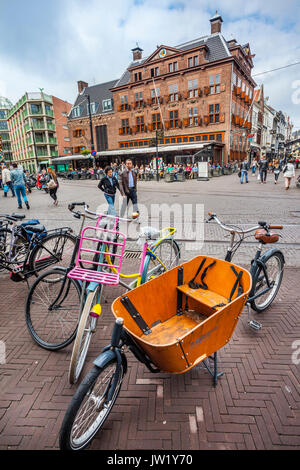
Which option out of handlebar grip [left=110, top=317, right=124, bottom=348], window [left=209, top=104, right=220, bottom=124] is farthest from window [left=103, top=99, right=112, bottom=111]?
handlebar grip [left=110, top=317, right=124, bottom=348]

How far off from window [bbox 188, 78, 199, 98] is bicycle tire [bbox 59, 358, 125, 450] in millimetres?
33838

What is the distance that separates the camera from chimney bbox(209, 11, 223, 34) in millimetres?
29192

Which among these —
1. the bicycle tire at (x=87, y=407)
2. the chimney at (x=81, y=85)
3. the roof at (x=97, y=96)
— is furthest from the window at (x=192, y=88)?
the bicycle tire at (x=87, y=407)

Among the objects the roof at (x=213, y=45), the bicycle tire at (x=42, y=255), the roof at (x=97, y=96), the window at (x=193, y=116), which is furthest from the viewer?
the roof at (x=97, y=96)

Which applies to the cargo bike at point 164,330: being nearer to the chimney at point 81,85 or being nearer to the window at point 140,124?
the window at point 140,124

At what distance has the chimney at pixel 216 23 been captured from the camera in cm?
2919

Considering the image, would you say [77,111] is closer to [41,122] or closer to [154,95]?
[41,122]

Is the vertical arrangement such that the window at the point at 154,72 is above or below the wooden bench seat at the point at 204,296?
above

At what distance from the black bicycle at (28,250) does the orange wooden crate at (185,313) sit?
186 cm

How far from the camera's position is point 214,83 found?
28609 millimetres

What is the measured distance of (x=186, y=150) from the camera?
30453 millimetres

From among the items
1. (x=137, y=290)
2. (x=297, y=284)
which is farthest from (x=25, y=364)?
(x=297, y=284)

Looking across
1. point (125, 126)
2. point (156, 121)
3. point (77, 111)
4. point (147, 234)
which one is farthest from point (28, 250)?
point (77, 111)
